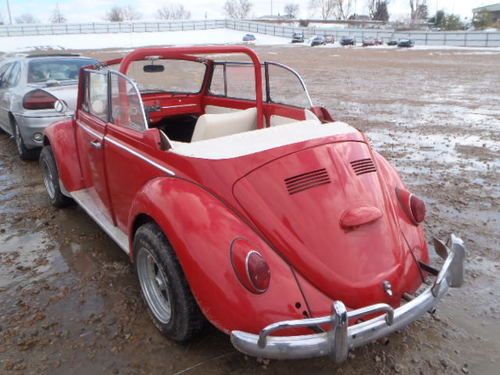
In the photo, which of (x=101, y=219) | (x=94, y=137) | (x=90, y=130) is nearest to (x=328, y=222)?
(x=101, y=219)

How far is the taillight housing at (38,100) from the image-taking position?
19.2 feet

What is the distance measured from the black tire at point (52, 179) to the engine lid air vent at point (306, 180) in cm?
290

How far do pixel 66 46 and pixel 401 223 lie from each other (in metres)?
47.6

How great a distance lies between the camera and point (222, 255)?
219cm

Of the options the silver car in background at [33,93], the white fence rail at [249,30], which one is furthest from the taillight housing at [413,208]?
the white fence rail at [249,30]

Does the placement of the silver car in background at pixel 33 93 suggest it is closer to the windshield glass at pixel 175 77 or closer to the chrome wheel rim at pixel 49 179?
the chrome wheel rim at pixel 49 179

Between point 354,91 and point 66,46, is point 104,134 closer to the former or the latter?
point 354,91

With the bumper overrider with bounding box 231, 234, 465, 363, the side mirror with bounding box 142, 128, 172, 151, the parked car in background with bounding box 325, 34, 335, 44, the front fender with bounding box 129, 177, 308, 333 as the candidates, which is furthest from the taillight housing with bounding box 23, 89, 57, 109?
the parked car in background with bounding box 325, 34, 335, 44

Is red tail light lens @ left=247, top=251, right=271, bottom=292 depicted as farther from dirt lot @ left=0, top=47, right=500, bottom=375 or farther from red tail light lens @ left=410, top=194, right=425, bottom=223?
red tail light lens @ left=410, top=194, right=425, bottom=223

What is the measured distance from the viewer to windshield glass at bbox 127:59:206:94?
424 centimetres

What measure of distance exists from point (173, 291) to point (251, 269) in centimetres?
55

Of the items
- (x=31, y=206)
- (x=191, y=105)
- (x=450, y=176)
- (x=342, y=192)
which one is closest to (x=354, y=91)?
(x=450, y=176)

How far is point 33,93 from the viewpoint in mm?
5895

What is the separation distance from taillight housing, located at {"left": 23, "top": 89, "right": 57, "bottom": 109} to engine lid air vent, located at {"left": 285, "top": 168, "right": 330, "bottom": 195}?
456cm
